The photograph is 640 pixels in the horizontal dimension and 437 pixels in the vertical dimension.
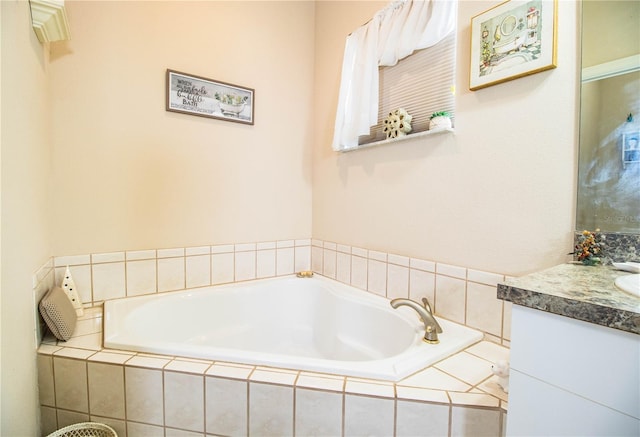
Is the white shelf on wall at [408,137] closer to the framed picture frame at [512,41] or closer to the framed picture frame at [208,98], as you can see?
the framed picture frame at [512,41]

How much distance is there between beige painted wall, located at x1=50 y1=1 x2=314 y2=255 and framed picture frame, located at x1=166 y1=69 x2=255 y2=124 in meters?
0.04

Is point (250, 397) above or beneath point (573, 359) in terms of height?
beneath

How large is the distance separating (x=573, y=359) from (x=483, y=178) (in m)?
0.82

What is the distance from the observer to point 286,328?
1.92 meters

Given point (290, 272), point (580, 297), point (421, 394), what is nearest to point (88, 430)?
point (421, 394)

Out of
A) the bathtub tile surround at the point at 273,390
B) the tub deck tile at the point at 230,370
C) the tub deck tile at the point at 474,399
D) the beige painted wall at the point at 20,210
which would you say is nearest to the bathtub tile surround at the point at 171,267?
the bathtub tile surround at the point at 273,390

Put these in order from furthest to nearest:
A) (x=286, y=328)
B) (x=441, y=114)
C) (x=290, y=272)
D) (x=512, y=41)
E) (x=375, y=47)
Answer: (x=290, y=272) < (x=286, y=328) < (x=375, y=47) < (x=441, y=114) < (x=512, y=41)

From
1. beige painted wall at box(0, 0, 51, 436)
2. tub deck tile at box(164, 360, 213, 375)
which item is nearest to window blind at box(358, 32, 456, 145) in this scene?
tub deck tile at box(164, 360, 213, 375)

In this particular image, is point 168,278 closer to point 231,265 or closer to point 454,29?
point 231,265

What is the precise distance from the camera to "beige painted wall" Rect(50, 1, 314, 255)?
Answer: 145cm

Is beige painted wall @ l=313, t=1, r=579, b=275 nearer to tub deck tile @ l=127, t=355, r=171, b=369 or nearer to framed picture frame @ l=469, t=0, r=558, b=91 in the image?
framed picture frame @ l=469, t=0, r=558, b=91

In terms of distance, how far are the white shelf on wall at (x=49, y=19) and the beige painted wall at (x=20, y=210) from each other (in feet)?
0.12

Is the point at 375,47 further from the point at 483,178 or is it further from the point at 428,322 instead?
the point at 428,322

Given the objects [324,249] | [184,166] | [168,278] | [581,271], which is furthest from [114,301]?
[581,271]
